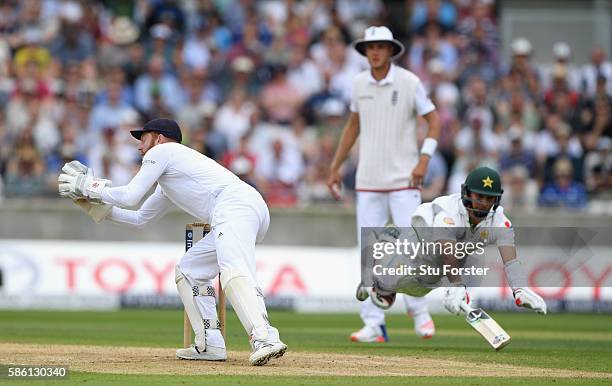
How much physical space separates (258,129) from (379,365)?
10.2 meters

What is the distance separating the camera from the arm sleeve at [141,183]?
8922 mm

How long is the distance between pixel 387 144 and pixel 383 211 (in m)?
0.63

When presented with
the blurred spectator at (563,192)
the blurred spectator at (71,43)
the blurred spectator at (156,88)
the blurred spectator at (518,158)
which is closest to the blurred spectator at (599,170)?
the blurred spectator at (563,192)

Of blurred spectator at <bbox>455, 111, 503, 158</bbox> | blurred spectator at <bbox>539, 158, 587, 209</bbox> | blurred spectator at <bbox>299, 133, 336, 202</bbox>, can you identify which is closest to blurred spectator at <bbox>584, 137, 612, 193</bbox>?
blurred spectator at <bbox>539, 158, 587, 209</bbox>

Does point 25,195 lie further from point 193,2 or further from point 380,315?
point 380,315

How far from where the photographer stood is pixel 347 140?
39.3 ft

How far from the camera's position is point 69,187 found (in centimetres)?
912

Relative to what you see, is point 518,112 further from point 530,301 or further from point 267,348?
point 267,348

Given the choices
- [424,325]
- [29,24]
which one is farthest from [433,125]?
[29,24]

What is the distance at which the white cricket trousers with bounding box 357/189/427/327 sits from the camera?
11.5 metres

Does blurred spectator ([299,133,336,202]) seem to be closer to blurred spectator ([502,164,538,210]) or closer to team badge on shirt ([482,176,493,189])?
blurred spectator ([502,164,538,210])

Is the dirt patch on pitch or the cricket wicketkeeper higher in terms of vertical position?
the cricket wicketkeeper

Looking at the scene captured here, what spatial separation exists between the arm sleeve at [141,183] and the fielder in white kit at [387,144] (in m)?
3.00

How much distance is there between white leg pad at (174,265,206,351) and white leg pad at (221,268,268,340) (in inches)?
22.6
